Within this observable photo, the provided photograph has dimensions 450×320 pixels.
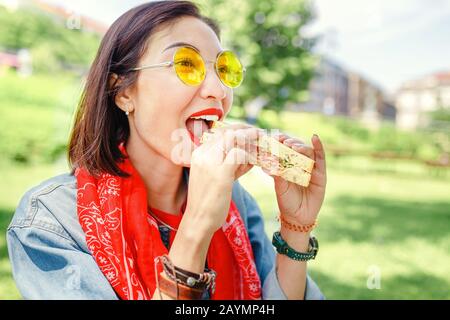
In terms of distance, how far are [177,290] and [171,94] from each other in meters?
0.60

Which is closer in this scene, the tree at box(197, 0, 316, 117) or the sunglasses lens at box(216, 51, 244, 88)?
the sunglasses lens at box(216, 51, 244, 88)

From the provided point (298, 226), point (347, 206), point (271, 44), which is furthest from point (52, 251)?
point (271, 44)

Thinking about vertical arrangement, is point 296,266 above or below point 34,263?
below

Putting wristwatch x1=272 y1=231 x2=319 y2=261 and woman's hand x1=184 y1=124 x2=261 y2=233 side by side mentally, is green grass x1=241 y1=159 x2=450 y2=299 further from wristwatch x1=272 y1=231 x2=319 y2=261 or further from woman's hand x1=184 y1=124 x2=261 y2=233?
woman's hand x1=184 y1=124 x2=261 y2=233

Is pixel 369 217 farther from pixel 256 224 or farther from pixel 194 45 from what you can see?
pixel 194 45

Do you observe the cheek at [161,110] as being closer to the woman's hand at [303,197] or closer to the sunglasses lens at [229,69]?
the sunglasses lens at [229,69]

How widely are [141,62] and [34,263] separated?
69cm

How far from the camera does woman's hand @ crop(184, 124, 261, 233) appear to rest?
118 cm

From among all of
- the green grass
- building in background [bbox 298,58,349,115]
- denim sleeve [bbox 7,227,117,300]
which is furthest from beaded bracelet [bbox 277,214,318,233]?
building in background [bbox 298,58,349,115]

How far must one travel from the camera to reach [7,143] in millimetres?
9344

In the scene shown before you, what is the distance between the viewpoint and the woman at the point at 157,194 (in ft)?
3.89

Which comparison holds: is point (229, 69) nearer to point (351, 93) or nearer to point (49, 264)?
point (49, 264)
